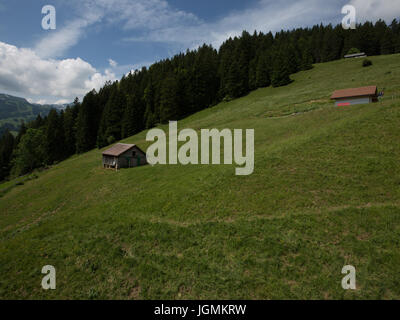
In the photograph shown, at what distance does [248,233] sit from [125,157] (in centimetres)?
2698

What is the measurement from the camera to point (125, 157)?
108 ft

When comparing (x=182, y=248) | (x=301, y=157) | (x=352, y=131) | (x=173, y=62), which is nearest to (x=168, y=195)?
(x=182, y=248)

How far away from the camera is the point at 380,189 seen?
1273 centimetres

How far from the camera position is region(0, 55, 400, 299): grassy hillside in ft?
28.6

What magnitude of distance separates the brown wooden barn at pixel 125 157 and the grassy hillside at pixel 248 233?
41.9ft

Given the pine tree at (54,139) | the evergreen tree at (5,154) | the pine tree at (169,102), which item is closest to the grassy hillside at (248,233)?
the pine tree at (169,102)

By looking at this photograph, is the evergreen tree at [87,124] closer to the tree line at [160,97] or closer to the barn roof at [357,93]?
the tree line at [160,97]

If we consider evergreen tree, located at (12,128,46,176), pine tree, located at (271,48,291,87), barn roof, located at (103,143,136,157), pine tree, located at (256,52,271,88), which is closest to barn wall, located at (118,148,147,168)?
barn roof, located at (103,143,136,157)

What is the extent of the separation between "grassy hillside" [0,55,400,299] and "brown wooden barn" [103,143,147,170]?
12773 millimetres

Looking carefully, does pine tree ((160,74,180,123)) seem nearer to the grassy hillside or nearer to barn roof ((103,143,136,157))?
barn roof ((103,143,136,157))

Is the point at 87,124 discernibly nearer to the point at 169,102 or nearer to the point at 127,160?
the point at 169,102

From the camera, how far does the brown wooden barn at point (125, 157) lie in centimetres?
3250
